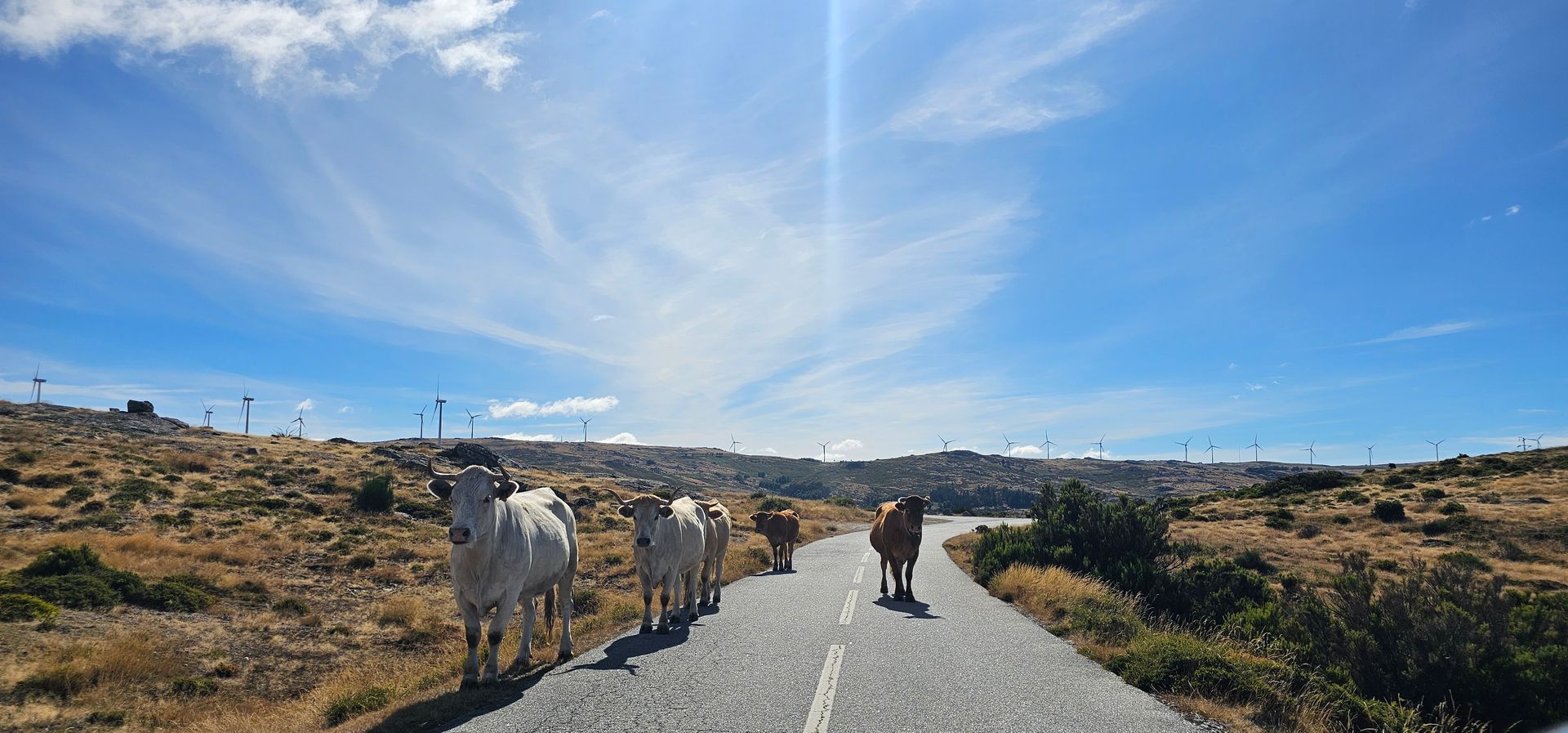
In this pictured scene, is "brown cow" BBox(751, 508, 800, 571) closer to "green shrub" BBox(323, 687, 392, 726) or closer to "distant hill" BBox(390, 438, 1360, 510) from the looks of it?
"green shrub" BBox(323, 687, 392, 726)

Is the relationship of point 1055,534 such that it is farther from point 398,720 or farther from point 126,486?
point 126,486

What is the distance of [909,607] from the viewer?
14.3 meters

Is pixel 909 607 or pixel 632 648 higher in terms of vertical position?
pixel 632 648

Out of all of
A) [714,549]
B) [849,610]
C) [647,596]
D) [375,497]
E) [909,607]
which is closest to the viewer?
[647,596]

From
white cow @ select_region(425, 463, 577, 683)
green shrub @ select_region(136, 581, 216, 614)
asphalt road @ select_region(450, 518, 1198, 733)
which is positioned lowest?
green shrub @ select_region(136, 581, 216, 614)

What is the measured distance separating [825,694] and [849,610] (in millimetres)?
6160

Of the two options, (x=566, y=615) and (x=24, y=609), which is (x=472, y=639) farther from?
(x=24, y=609)

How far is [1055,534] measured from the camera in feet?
71.1

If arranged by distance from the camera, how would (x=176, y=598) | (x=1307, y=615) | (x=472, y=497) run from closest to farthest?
(x=472, y=497), (x=1307, y=615), (x=176, y=598)

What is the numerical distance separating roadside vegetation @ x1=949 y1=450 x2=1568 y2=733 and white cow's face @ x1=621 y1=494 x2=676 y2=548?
6556 mm

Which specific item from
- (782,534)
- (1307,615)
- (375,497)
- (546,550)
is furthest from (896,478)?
(546,550)

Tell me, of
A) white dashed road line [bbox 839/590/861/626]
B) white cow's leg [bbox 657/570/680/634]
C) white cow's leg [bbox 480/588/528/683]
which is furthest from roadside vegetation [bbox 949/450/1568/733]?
white cow's leg [bbox 480/588/528/683]

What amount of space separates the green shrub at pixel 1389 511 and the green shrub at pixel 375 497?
5095 centimetres

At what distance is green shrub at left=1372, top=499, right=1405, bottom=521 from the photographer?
38125 millimetres
